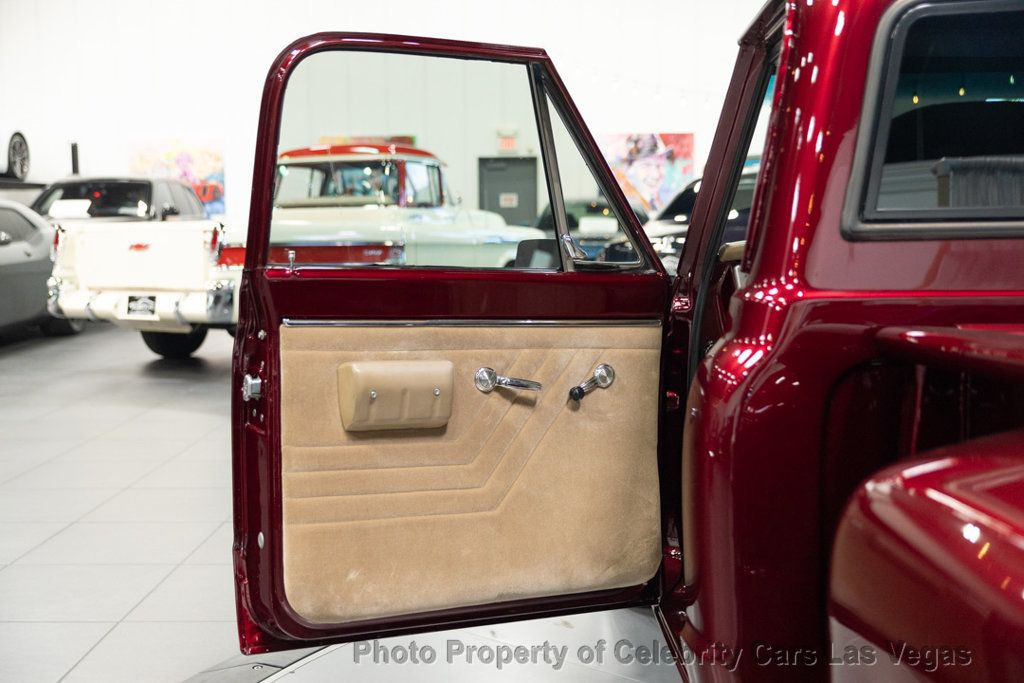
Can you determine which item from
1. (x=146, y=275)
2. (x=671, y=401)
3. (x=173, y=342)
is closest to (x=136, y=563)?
(x=671, y=401)

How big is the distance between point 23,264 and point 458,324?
770 cm

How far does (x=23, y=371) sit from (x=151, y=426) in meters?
2.59

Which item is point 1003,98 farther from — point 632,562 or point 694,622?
point 632,562

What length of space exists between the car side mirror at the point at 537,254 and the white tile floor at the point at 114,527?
146 centimetres

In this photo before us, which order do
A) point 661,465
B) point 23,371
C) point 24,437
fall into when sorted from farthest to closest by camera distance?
1. point 23,371
2. point 24,437
3. point 661,465

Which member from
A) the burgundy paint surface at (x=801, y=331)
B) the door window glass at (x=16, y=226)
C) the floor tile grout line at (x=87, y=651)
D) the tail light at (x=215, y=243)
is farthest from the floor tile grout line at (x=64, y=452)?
the burgundy paint surface at (x=801, y=331)

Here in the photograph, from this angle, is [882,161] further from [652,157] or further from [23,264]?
[652,157]

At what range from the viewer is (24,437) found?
18.5ft

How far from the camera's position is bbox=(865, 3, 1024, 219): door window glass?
1.42 metres

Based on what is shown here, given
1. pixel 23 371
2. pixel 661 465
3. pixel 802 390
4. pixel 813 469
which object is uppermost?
pixel 802 390

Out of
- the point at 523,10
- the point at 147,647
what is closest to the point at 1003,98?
the point at 147,647

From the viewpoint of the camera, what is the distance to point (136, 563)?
3.61 metres

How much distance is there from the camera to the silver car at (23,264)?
325 inches

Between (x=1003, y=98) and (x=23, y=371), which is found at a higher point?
(x=1003, y=98)
